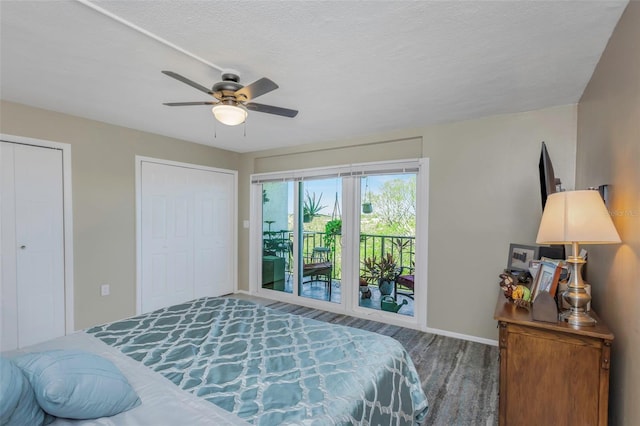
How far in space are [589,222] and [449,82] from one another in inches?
53.5

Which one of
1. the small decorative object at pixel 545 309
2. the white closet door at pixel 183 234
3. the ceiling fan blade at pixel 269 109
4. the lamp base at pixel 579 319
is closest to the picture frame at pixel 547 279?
the small decorative object at pixel 545 309

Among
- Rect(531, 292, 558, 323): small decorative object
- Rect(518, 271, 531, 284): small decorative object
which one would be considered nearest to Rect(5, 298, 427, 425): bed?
Rect(531, 292, 558, 323): small decorative object

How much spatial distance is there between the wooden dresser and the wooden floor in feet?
1.40

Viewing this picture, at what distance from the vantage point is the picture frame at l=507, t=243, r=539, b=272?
7.59ft

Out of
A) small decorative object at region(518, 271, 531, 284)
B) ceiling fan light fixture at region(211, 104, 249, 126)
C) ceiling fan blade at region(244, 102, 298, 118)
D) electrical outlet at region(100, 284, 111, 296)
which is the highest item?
ceiling fan blade at region(244, 102, 298, 118)

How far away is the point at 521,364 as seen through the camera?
1.59 metres

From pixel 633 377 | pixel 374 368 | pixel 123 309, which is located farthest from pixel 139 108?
pixel 633 377

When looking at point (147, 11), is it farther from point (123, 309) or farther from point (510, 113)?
point (123, 309)

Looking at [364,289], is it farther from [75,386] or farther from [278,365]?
[75,386]

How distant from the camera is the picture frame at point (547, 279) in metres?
1.67

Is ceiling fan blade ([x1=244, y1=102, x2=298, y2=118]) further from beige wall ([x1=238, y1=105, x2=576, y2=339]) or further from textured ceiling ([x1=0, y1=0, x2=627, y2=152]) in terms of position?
beige wall ([x1=238, y1=105, x2=576, y2=339])

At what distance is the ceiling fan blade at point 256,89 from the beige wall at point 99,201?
237 cm

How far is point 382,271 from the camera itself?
3768 mm

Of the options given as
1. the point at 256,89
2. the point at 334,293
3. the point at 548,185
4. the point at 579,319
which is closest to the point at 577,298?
the point at 579,319
